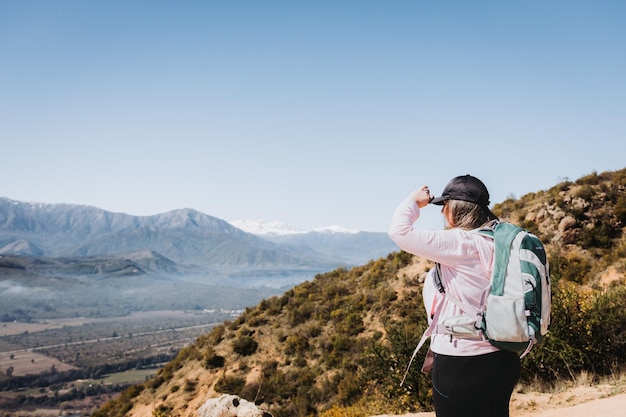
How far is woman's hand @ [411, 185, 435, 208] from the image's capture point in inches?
114

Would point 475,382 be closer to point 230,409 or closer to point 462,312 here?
point 462,312

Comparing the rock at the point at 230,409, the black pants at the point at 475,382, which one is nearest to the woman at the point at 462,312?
the black pants at the point at 475,382

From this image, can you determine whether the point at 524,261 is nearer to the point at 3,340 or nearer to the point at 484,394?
the point at 484,394

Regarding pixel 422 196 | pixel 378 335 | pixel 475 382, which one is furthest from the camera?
pixel 378 335

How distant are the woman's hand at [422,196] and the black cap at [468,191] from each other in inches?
4.3

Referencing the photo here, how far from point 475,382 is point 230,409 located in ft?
25.0

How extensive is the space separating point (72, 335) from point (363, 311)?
163 m

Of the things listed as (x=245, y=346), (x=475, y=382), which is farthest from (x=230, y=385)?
(x=475, y=382)

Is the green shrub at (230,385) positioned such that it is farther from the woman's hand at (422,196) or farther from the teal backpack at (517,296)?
the teal backpack at (517,296)

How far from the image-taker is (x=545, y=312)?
251 centimetres

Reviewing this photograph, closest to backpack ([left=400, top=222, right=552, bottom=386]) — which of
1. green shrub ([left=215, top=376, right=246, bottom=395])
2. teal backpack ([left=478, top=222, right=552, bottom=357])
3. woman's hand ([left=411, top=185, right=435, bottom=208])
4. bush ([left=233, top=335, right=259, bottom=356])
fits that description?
teal backpack ([left=478, top=222, right=552, bottom=357])

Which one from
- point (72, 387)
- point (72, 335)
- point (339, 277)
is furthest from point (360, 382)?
point (72, 335)

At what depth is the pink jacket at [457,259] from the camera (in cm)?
257

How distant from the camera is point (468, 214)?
281 cm
